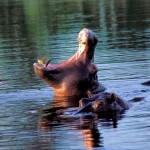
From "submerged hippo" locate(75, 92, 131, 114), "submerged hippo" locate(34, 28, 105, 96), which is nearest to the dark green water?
"submerged hippo" locate(75, 92, 131, 114)

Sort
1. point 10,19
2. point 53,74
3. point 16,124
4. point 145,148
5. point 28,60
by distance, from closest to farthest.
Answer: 1. point 145,148
2. point 16,124
3. point 53,74
4. point 28,60
5. point 10,19

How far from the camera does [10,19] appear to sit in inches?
1911

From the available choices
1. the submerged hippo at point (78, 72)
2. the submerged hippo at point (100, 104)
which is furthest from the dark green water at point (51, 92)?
the submerged hippo at point (78, 72)

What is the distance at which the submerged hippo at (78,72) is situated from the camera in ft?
50.2

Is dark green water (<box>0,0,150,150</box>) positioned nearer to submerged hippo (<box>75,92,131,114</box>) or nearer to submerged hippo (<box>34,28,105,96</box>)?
submerged hippo (<box>75,92,131,114</box>)

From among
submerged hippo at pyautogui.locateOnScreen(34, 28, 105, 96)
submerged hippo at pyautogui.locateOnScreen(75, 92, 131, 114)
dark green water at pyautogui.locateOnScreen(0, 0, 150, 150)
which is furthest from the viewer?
submerged hippo at pyautogui.locateOnScreen(34, 28, 105, 96)

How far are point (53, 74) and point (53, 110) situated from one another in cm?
151

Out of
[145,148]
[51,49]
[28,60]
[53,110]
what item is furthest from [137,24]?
[145,148]

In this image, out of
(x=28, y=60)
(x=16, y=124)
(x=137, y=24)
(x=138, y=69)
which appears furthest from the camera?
(x=137, y=24)

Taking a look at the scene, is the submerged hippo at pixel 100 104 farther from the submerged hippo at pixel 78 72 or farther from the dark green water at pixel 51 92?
the submerged hippo at pixel 78 72

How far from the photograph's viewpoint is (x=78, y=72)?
15414 mm

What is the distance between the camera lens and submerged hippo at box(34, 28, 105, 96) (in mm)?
15312

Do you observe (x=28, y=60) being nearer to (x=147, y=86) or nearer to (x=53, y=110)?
(x=147, y=86)

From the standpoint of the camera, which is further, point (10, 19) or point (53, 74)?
point (10, 19)
